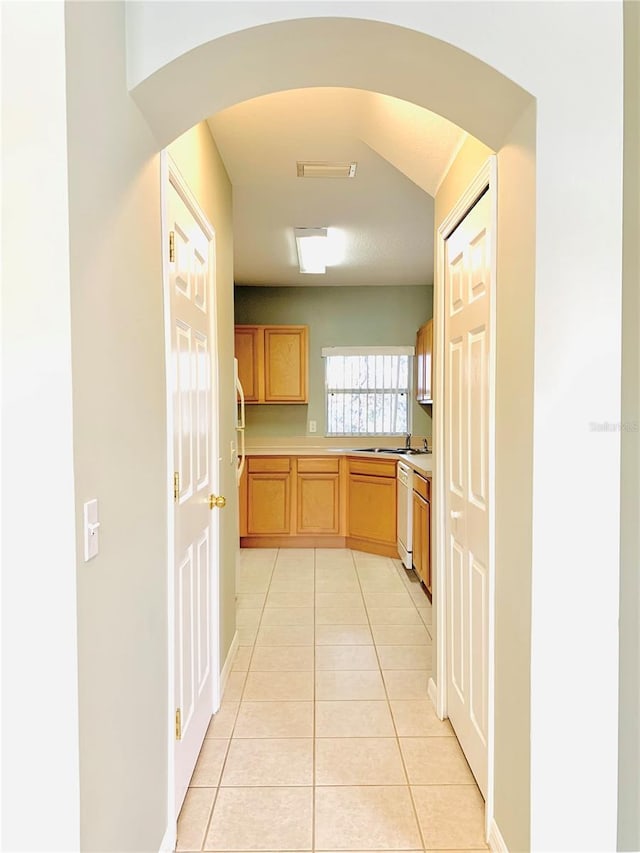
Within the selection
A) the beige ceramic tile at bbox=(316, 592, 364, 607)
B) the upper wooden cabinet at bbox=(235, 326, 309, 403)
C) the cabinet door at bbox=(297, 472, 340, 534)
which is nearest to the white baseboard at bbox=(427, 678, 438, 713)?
the beige ceramic tile at bbox=(316, 592, 364, 607)

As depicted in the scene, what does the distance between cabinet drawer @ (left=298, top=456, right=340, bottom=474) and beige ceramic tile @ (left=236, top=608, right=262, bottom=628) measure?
1.78m

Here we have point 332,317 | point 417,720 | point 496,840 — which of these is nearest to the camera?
point 496,840

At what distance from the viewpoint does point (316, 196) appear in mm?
3193

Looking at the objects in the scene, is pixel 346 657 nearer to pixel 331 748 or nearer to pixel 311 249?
pixel 331 748

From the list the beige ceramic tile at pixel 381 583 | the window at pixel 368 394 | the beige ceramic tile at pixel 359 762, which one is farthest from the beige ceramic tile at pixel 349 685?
the window at pixel 368 394

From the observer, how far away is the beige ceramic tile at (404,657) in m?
2.78

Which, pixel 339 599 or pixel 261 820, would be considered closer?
pixel 261 820

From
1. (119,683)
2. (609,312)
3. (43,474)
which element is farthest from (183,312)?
(609,312)

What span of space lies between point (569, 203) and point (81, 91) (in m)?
1.09

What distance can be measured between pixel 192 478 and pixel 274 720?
1154 mm

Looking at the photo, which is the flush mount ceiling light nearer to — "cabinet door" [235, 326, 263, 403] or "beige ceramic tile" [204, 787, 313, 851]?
"cabinet door" [235, 326, 263, 403]

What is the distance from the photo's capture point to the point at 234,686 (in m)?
2.58

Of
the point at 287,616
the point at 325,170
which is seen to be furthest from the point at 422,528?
the point at 325,170

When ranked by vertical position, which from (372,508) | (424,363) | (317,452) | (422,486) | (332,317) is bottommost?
(372,508)
